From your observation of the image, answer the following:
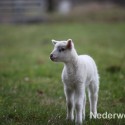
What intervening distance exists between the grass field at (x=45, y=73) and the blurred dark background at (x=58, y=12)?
4.17 meters

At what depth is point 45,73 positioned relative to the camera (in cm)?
1241

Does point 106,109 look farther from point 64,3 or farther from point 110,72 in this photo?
point 64,3

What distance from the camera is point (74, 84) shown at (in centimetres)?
665

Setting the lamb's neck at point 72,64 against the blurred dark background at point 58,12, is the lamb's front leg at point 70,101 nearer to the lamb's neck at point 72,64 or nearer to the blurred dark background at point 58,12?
the lamb's neck at point 72,64

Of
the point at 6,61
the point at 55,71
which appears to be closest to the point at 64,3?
the point at 6,61

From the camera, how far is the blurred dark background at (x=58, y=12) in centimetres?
2991

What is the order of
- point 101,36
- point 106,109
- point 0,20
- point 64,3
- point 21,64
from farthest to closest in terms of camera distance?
point 64,3 < point 0,20 < point 101,36 < point 21,64 < point 106,109

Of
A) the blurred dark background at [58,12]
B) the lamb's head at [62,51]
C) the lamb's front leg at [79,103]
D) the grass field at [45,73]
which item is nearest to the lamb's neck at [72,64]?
the lamb's head at [62,51]

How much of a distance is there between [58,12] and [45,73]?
71.8 feet

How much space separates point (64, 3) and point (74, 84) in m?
31.7

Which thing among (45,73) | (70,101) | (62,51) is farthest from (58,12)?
(62,51)

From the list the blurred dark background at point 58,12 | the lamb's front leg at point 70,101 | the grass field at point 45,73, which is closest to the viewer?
the lamb's front leg at point 70,101

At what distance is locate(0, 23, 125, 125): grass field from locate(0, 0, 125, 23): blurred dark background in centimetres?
417

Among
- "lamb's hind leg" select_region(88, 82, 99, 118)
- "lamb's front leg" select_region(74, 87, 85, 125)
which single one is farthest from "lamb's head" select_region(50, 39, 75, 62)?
"lamb's hind leg" select_region(88, 82, 99, 118)
